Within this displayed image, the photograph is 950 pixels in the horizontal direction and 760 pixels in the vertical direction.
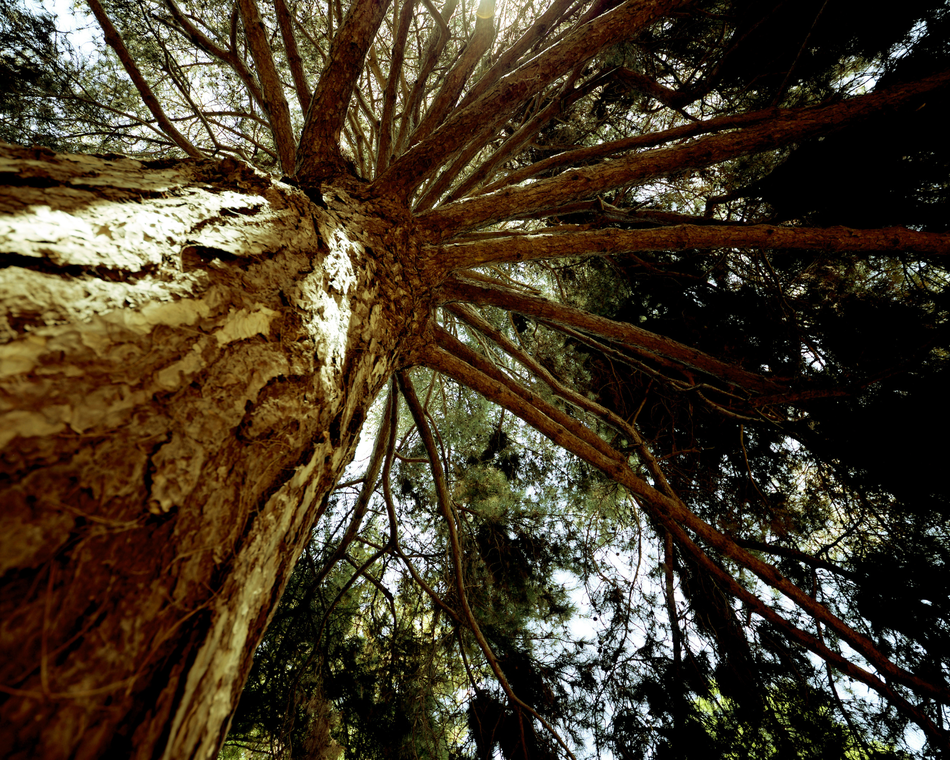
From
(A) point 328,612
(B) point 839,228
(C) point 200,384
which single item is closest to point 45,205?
(C) point 200,384

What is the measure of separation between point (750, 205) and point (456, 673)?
11.4 feet

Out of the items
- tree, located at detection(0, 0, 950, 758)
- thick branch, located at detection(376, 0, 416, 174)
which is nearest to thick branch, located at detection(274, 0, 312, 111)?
tree, located at detection(0, 0, 950, 758)

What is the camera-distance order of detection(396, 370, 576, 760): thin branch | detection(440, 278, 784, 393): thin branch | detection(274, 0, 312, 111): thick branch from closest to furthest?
detection(440, 278, 784, 393): thin branch
detection(274, 0, 312, 111): thick branch
detection(396, 370, 576, 760): thin branch

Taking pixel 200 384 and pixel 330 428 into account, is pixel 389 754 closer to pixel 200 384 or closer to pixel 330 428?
pixel 330 428

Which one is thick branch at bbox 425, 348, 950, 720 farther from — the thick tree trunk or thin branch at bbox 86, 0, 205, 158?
thin branch at bbox 86, 0, 205, 158

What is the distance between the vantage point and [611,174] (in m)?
1.42

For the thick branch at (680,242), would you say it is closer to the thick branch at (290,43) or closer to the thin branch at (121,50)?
the thick branch at (290,43)

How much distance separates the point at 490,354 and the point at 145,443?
8.72 feet

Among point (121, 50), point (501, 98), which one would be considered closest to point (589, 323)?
point (501, 98)

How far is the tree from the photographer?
406 millimetres

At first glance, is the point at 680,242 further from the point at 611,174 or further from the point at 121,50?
the point at 121,50

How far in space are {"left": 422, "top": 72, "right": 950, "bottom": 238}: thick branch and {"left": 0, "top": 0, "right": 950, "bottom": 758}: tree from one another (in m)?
0.01

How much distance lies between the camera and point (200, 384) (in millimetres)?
524

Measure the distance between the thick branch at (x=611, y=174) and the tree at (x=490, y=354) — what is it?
0.01 metres
